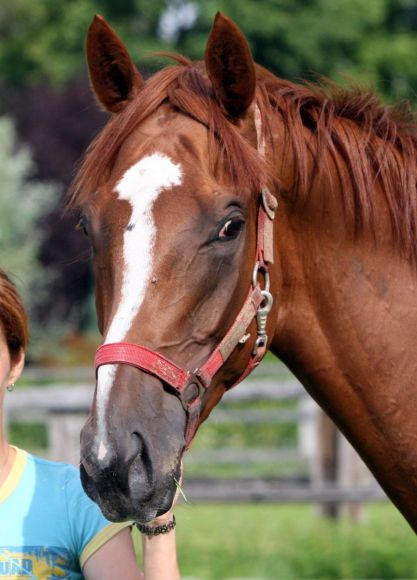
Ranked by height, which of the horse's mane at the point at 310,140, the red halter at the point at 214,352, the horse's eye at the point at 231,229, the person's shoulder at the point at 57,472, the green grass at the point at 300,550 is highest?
the horse's mane at the point at 310,140

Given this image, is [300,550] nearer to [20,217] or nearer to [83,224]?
[83,224]

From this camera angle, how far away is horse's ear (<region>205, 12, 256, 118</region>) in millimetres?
2723

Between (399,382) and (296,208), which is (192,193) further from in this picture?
(399,382)

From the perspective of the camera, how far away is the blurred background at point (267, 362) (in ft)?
23.3

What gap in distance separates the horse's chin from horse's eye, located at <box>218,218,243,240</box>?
66cm

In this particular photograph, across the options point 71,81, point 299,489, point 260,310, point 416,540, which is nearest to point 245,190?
point 260,310

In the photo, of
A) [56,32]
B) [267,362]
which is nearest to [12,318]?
[267,362]

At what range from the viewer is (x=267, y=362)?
1911cm

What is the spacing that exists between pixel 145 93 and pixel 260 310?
0.72 meters

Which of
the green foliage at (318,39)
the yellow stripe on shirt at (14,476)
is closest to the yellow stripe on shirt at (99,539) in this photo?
the yellow stripe on shirt at (14,476)

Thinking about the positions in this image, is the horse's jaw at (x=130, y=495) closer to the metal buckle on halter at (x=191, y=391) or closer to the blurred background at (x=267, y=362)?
the metal buckle on halter at (x=191, y=391)

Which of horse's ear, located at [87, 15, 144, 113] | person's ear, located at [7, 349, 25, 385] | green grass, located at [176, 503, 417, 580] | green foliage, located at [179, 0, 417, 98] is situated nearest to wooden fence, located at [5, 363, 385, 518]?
green grass, located at [176, 503, 417, 580]

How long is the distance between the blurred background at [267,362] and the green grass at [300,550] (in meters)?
0.02

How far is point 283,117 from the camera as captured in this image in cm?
291
